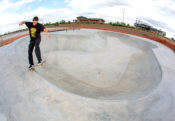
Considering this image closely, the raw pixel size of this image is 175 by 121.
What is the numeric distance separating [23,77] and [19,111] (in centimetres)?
213

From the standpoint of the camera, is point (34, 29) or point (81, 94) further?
point (81, 94)

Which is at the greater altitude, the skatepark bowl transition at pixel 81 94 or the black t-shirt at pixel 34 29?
the black t-shirt at pixel 34 29

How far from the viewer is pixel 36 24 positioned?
6730 mm

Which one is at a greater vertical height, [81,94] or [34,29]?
[34,29]

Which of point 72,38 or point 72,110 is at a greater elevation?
point 72,38

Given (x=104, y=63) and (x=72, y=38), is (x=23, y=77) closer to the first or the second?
(x=104, y=63)

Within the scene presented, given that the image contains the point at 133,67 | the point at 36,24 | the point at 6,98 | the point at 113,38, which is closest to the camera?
the point at 6,98

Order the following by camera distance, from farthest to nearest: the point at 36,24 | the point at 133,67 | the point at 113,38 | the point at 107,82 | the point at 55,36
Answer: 1. the point at 113,38
2. the point at 55,36
3. the point at 133,67
4. the point at 107,82
5. the point at 36,24

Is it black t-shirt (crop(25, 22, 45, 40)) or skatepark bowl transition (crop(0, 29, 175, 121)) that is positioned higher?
black t-shirt (crop(25, 22, 45, 40))

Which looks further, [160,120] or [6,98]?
[6,98]

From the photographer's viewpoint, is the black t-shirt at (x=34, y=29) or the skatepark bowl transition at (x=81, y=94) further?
the black t-shirt at (x=34, y=29)

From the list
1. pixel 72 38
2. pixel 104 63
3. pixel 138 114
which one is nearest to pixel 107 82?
pixel 104 63

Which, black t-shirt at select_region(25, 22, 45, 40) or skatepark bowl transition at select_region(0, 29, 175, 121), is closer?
skatepark bowl transition at select_region(0, 29, 175, 121)

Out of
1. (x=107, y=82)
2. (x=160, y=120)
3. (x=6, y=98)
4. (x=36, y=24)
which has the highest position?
(x=36, y=24)
